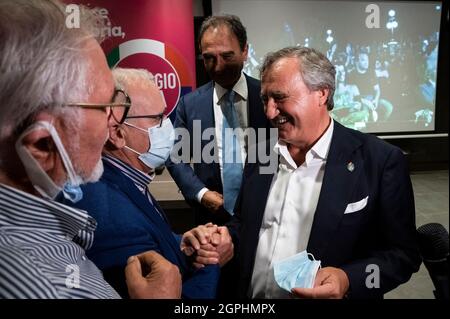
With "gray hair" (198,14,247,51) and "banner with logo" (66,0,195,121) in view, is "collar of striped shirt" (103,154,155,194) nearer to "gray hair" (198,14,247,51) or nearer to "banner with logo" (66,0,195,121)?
"gray hair" (198,14,247,51)

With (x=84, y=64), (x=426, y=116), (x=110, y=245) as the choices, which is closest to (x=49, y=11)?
(x=84, y=64)

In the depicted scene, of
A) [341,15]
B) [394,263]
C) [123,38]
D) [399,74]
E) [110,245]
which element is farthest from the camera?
[399,74]

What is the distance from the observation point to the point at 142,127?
1.19 metres

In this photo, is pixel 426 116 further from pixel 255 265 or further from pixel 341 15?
pixel 255 265

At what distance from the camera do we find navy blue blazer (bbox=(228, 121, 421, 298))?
1.00 meters

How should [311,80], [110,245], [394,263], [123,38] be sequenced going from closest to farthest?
1. [110,245]
2. [394,263]
3. [311,80]
4. [123,38]

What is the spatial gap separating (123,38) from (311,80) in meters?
1.91

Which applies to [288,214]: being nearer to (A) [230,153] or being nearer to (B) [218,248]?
(B) [218,248]

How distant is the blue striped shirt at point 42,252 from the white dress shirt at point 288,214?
22.5 inches

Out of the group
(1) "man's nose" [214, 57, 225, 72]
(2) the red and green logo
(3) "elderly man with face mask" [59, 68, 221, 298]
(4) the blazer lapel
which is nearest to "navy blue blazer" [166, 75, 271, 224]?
(1) "man's nose" [214, 57, 225, 72]

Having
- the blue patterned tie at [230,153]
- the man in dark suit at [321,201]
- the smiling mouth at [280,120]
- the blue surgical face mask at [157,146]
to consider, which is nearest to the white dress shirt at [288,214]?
the man in dark suit at [321,201]

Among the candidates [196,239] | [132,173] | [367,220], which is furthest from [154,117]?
[367,220]

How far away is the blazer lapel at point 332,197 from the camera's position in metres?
1.02

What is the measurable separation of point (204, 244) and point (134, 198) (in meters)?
0.26
